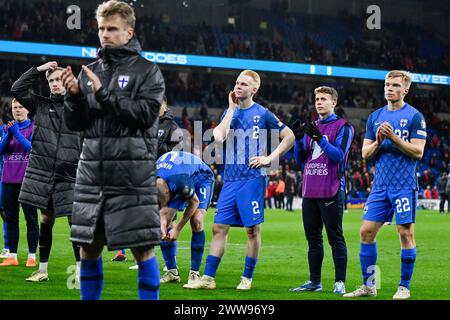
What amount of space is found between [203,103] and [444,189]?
1377cm

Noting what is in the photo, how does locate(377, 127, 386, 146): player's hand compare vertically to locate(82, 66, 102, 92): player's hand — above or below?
below

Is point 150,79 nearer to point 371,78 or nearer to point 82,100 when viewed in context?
point 82,100

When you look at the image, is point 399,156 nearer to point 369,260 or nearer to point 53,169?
point 369,260

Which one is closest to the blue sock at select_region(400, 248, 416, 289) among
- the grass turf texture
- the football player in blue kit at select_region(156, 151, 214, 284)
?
the grass turf texture

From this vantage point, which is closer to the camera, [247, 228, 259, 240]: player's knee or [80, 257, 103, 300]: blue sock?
[80, 257, 103, 300]: blue sock

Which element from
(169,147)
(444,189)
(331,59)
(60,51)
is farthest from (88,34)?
(169,147)

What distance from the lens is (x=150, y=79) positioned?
211 inches

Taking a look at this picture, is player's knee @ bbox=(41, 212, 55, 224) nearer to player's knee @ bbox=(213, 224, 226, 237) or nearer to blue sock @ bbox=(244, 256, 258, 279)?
player's knee @ bbox=(213, 224, 226, 237)

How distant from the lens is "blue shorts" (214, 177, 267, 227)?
8.64 m

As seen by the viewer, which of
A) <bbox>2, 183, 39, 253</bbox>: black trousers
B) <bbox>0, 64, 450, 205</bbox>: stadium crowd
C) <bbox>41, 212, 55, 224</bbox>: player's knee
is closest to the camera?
<bbox>41, 212, 55, 224</bbox>: player's knee

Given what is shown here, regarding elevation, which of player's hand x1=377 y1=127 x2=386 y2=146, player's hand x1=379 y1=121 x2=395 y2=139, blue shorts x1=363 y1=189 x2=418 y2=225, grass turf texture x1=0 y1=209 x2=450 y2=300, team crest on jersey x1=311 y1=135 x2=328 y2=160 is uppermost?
player's hand x1=379 y1=121 x2=395 y2=139

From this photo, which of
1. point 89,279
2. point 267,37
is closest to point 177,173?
point 89,279

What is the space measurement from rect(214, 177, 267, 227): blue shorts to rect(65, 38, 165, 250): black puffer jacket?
331cm
